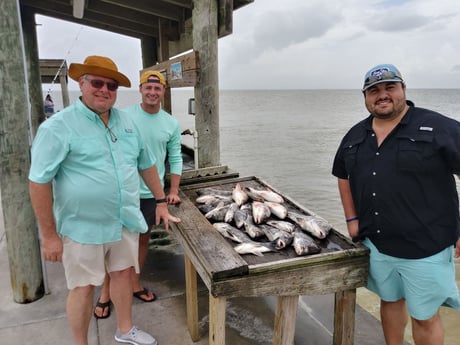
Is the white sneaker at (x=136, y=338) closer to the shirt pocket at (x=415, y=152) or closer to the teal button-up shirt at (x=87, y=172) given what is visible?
the teal button-up shirt at (x=87, y=172)

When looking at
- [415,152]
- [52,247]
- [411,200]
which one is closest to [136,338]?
[52,247]

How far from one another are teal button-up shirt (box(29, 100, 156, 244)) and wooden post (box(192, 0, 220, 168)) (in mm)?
2051

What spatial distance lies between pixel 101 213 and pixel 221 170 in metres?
2.37

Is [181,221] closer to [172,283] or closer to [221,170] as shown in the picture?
[172,283]

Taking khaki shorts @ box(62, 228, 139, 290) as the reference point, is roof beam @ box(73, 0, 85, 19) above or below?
above

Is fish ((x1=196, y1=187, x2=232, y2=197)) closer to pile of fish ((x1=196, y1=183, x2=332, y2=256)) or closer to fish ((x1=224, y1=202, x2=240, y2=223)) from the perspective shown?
pile of fish ((x1=196, y1=183, x2=332, y2=256))

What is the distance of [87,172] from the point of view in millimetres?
2256

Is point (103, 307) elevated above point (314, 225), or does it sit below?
below

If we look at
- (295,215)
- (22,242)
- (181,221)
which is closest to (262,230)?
(295,215)

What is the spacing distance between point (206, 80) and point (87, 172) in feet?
7.96

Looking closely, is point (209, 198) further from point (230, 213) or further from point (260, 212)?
point (260, 212)

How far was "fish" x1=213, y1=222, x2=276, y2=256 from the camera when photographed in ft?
7.96

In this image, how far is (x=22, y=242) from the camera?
11.2ft

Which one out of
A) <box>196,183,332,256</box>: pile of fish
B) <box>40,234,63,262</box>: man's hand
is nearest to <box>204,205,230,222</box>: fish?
<box>196,183,332,256</box>: pile of fish
